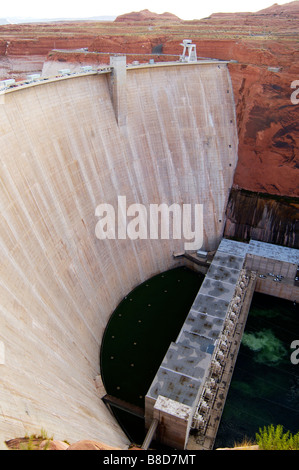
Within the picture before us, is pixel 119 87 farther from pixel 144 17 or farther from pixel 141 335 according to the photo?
pixel 144 17

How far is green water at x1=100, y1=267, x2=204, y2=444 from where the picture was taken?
2003 centimetres

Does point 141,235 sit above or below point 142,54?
below

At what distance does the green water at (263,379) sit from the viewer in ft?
64.2

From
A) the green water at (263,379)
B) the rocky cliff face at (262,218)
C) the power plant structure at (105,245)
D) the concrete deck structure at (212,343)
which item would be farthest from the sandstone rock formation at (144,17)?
the green water at (263,379)

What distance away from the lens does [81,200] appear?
902 inches

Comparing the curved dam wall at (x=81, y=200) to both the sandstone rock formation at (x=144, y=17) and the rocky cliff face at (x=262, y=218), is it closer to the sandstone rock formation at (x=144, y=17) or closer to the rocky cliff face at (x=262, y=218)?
the rocky cliff face at (x=262, y=218)

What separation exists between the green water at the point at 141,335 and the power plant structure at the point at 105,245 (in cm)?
81

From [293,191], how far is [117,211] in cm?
1572

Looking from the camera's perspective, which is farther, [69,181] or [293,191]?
[293,191]

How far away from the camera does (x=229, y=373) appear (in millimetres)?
21547
